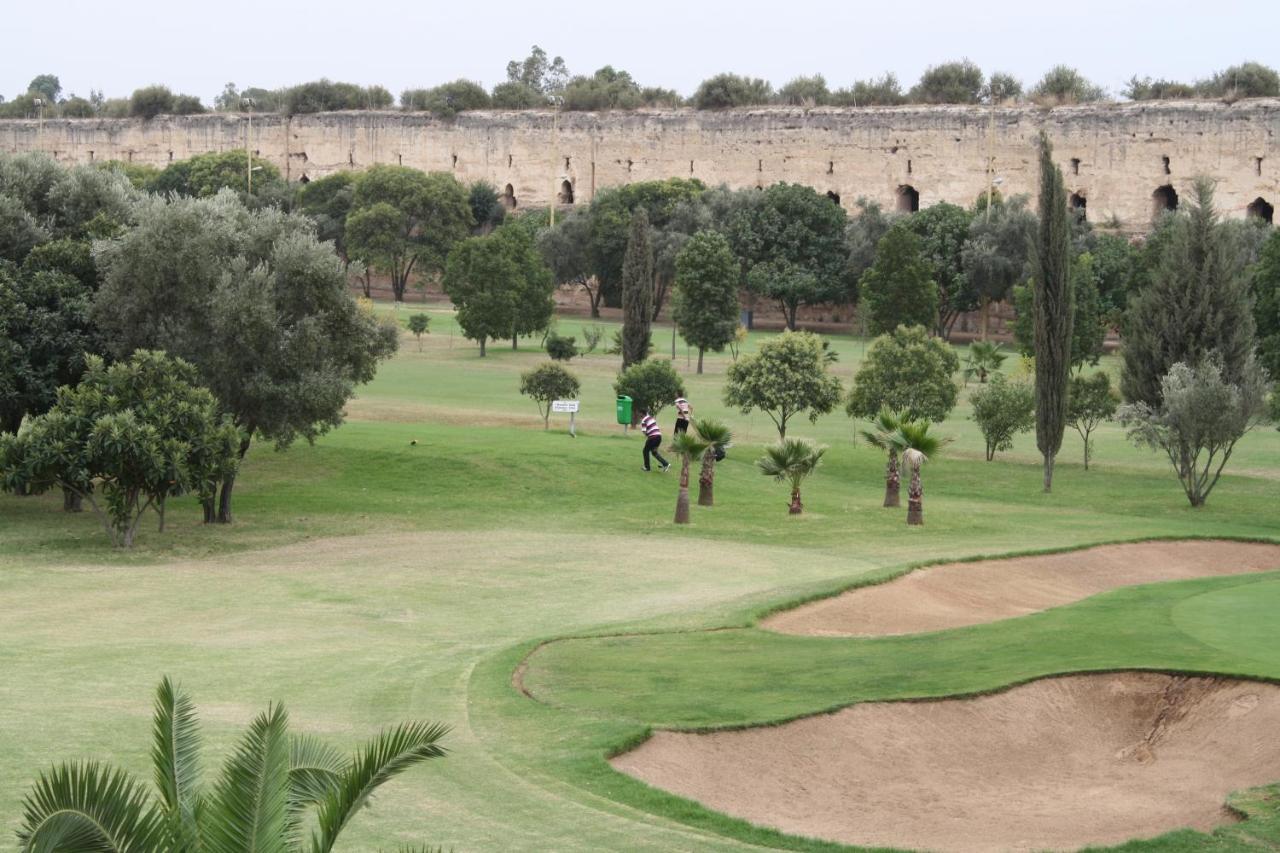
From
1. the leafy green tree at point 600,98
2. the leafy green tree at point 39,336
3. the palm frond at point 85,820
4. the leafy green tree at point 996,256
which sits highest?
the leafy green tree at point 600,98

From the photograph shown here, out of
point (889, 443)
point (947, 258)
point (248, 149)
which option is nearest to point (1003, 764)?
point (889, 443)

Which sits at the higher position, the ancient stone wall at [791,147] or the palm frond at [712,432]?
the ancient stone wall at [791,147]

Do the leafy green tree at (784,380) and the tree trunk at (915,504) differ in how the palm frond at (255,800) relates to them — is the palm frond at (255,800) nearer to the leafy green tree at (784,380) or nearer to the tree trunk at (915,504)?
the tree trunk at (915,504)

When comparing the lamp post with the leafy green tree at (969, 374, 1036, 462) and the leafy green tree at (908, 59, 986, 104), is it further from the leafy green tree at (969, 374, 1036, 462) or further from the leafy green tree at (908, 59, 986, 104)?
the leafy green tree at (969, 374, 1036, 462)

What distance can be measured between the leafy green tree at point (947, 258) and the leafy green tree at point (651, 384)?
25.7 m

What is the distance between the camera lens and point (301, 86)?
3383 inches

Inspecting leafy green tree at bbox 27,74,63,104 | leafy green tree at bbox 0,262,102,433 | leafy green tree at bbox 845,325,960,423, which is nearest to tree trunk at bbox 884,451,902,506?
leafy green tree at bbox 845,325,960,423

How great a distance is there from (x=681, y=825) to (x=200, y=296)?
644 inches

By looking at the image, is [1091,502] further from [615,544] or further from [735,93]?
[735,93]

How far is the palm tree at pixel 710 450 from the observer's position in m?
25.7

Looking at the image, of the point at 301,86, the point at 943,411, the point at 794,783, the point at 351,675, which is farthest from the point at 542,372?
the point at 301,86

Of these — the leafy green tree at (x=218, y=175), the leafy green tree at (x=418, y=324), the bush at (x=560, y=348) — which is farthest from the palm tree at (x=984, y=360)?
the leafy green tree at (x=218, y=175)

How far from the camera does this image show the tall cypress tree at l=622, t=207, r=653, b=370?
123ft

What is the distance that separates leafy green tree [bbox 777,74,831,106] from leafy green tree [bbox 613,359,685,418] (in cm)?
4508
